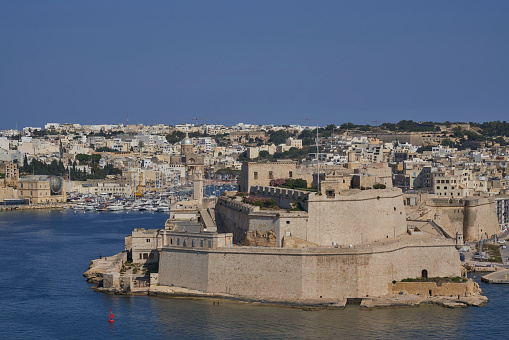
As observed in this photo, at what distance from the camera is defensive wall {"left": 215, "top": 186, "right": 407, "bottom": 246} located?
30500 mm

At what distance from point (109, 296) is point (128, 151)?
8992 cm

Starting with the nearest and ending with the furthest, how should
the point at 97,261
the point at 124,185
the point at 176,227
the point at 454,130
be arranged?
the point at 176,227, the point at 97,261, the point at 124,185, the point at 454,130

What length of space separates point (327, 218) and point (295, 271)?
9.20 ft

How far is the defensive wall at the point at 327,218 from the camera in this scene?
30500mm

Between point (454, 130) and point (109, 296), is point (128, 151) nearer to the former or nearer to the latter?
point (454, 130)

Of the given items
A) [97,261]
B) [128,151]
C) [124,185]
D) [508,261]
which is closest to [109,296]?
[97,261]

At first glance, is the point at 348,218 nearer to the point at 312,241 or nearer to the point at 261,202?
the point at 312,241

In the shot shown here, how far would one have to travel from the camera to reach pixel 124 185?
84.1m

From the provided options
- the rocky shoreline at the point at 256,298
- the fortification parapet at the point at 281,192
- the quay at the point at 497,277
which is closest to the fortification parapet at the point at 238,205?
the fortification parapet at the point at 281,192

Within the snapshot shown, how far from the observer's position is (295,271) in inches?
1133

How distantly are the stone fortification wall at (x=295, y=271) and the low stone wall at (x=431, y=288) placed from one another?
33 cm

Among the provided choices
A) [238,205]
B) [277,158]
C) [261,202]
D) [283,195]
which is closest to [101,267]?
[238,205]

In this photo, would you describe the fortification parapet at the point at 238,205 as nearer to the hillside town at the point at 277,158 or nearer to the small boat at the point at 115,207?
the hillside town at the point at 277,158

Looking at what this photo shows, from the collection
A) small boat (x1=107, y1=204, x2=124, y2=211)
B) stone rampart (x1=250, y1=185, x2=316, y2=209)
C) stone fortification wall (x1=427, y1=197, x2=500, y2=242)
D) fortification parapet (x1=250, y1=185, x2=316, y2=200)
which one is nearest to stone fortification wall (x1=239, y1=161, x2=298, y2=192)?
fortification parapet (x1=250, y1=185, x2=316, y2=200)
